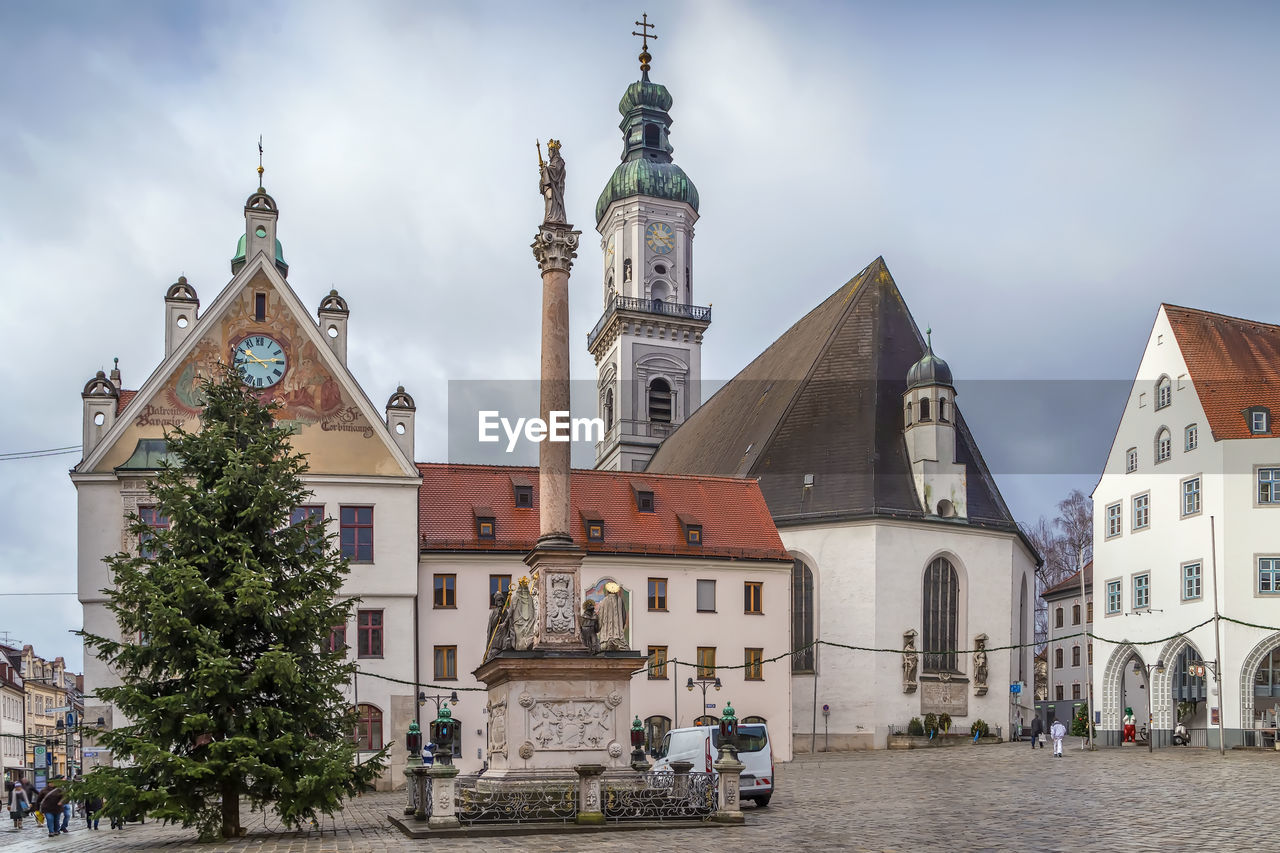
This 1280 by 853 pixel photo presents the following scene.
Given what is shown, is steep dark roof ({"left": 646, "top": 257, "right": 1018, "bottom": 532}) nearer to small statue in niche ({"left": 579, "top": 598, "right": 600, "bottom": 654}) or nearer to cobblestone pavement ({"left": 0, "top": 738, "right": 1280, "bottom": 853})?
cobblestone pavement ({"left": 0, "top": 738, "right": 1280, "bottom": 853})

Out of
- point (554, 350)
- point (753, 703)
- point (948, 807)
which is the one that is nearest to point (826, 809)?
point (948, 807)

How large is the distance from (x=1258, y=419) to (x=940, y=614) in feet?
44.2

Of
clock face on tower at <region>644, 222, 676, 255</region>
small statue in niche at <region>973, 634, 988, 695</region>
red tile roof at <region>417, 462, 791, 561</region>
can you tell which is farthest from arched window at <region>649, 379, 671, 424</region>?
red tile roof at <region>417, 462, 791, 561</region>

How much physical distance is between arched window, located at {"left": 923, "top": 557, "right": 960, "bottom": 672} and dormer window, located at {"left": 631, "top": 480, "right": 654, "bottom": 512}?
1120cm

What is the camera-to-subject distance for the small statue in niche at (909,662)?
4884 centimetres

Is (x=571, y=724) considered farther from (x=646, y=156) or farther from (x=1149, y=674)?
(x=646, y=156)

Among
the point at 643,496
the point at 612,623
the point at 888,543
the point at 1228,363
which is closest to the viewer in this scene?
the point at 612,623

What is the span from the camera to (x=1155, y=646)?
42.9m

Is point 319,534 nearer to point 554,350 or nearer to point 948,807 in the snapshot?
point 554,350

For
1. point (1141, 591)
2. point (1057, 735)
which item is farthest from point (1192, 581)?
point (1057, 735)

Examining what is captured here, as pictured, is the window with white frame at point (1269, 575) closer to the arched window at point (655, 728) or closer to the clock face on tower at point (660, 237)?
the arched window at point (655, 728)

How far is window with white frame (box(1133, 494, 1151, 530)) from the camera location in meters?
44.4

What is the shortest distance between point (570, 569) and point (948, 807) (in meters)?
7.05

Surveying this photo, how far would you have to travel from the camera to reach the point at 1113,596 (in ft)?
151
